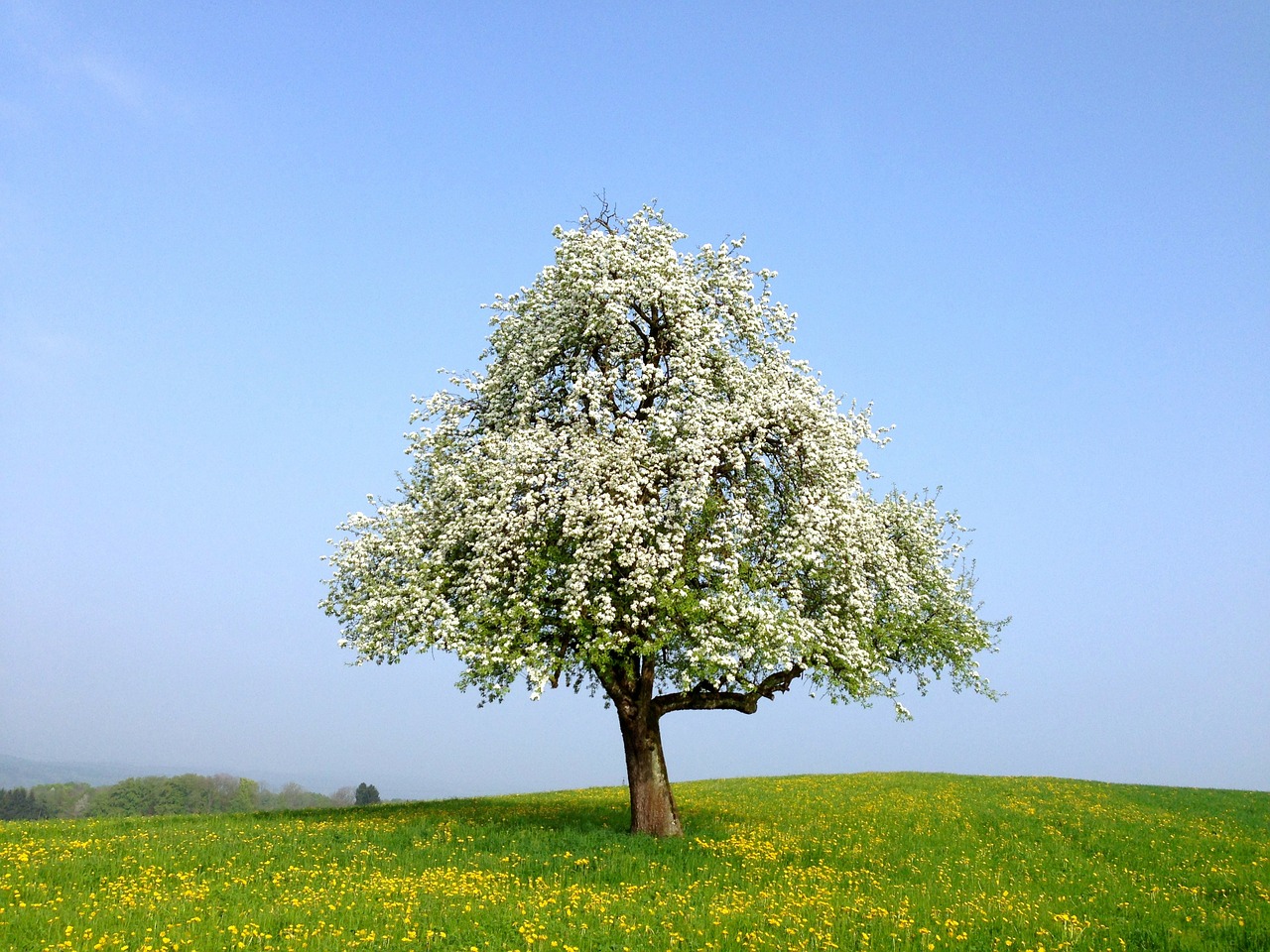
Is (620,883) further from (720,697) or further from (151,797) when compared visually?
(151,797)

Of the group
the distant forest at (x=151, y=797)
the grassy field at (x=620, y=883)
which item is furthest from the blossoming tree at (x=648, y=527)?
the distant forest at (x=151, y=797)

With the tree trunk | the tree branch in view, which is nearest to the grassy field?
the tree trunk

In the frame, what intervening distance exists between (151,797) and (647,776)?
8912 cm

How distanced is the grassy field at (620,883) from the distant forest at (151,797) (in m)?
72.9

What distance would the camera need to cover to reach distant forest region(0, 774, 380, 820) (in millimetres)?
94125

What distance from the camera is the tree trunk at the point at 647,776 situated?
24.8 m

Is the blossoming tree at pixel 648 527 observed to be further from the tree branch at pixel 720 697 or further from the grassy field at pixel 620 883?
the grassy field at pixel 620 883

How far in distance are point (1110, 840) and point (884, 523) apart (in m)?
12.3

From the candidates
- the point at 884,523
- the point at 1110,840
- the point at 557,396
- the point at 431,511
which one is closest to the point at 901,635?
the point at 884,523

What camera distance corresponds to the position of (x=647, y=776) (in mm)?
24984

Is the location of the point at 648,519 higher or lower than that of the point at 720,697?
higher

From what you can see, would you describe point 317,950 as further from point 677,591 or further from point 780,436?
point 780,436

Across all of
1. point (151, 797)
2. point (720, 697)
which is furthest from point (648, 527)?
point (151, 797)

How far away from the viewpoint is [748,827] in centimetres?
2789
